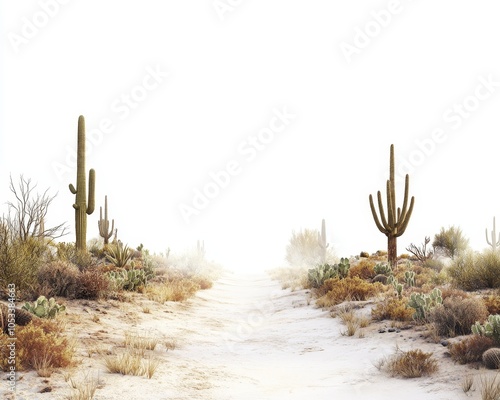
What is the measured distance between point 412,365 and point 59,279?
8.25 metres

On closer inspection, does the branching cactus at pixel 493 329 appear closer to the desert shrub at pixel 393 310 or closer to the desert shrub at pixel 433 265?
the desert shrub at pixel 393 310

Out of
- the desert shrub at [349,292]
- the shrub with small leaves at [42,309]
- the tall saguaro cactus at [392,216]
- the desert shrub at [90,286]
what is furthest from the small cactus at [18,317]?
the tall saguaro cactus at [392,216]

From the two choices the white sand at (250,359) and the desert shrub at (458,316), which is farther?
the desert shrub at (458,316)

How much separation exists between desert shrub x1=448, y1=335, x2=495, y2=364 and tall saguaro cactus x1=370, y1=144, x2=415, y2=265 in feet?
41.4

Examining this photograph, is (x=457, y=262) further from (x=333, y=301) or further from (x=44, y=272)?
(x=44, y=272)

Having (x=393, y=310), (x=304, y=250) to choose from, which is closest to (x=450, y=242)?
(x=304, y=250)

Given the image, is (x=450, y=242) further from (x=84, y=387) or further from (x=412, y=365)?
(x=84, y=387)

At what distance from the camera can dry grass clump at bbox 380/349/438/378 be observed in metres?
7.36

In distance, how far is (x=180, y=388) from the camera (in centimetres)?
702

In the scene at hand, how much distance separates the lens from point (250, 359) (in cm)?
937

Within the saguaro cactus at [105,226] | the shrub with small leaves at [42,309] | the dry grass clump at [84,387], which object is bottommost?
the dry grass clump at [84,387]

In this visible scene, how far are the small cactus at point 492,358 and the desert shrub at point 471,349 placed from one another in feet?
0.98

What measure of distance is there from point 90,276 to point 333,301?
6485mm

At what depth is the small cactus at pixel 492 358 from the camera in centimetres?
698
